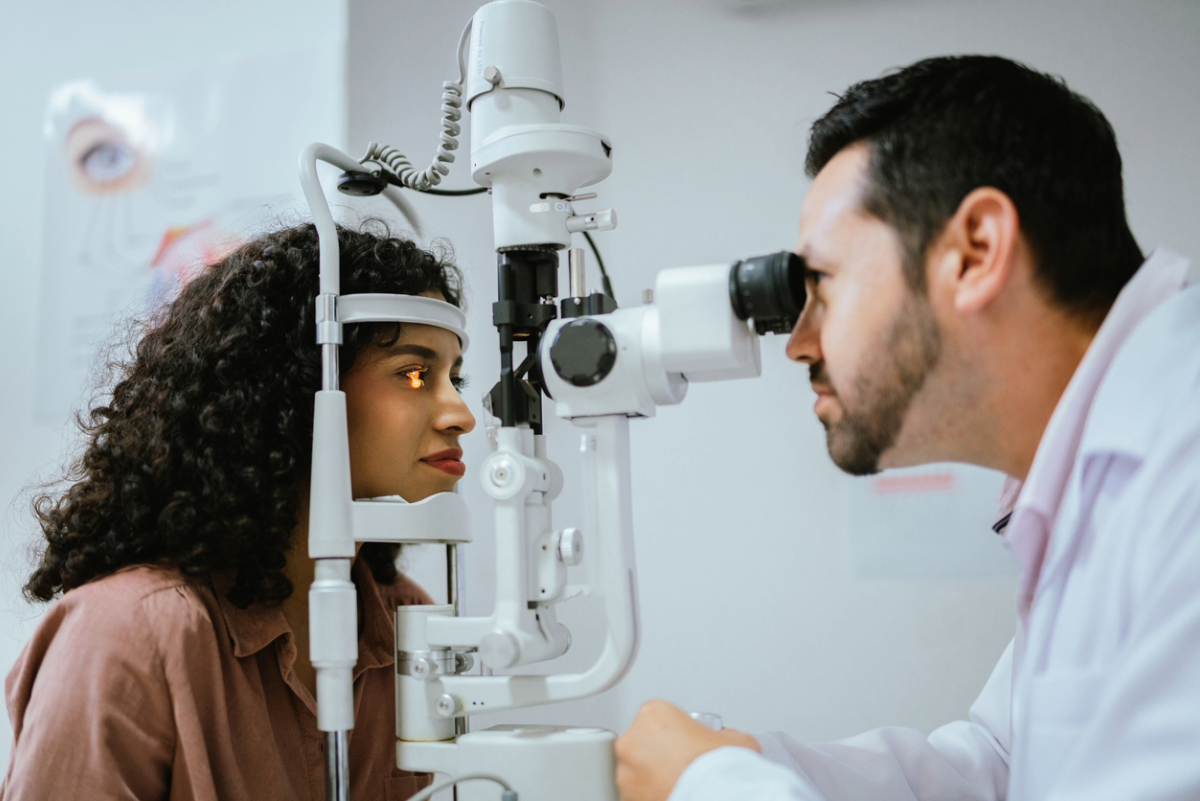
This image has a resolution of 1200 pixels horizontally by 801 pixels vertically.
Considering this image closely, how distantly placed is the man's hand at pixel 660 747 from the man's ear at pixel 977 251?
48cm

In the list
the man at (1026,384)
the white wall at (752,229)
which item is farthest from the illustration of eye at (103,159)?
the man at (1026,384)

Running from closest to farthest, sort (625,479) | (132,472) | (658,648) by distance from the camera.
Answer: (625,479) → (132,472) → (658,648)

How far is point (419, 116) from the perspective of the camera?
6.17 feet

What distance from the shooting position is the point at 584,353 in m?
0.91

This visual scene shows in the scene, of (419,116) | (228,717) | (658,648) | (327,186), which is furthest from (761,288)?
(327,186)

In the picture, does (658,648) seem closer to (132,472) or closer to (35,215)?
(132,472)

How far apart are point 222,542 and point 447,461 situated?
0.31m

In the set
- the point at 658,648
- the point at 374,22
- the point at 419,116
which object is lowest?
the point at 658,648

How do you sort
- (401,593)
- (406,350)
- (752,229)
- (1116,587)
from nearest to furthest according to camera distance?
1. (1116,587)
2. (406,350)
3. (401,593)
4. (752,229)

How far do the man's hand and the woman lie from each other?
0.46m

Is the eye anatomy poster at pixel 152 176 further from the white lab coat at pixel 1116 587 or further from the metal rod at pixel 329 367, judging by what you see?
the white lab coat at pixel 1116 587

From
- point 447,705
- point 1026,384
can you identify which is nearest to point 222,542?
point 447,705

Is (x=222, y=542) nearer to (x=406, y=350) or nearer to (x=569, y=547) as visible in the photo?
(x=406, y=350)

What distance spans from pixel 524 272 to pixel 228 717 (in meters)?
0.63
